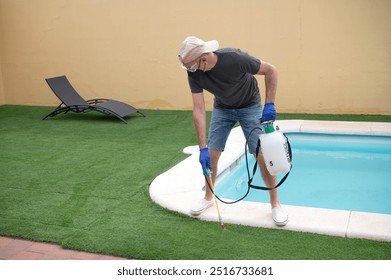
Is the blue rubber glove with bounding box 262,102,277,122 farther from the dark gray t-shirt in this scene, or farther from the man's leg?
the man's leg

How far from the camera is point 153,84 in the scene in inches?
369

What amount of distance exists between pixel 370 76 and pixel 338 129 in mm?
1692

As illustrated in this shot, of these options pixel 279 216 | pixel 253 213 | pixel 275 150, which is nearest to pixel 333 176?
pixel 253 213

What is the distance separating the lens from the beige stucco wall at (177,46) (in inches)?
309

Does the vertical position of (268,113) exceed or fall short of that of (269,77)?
it falls short

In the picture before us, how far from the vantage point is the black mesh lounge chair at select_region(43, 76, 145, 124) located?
8125 millimetres

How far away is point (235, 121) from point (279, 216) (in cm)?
79

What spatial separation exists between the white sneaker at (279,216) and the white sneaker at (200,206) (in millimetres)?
561

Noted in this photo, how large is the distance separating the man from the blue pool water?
1266 mm

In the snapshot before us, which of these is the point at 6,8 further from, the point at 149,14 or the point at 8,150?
the point at 8,150

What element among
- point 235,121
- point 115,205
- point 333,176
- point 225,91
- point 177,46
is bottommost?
point 333,176

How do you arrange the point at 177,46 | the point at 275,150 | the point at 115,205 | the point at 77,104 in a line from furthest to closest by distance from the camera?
1. the point at 177,46
2. the point at 77,104
3. the point at 115,205
4. the point at 275,150

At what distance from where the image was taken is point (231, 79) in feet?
11.3

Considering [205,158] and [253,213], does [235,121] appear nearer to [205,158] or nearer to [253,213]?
[205,158]
